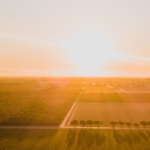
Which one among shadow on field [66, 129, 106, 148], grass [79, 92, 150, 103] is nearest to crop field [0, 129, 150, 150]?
shadow on field [66, 129, 106, 148]

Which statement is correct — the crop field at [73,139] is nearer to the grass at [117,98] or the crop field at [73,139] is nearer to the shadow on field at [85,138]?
the shadow on field at [85,138]

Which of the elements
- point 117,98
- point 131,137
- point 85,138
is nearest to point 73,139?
point 85,138

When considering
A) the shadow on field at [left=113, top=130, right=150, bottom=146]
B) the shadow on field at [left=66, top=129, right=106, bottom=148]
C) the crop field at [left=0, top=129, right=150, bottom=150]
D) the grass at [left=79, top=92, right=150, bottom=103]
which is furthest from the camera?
the grass at [left=79, top=92, right=150, bottom=103]

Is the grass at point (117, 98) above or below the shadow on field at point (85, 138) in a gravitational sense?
above

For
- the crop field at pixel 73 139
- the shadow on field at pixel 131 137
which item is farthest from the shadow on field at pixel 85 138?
the shadow on field at pixel 131 137

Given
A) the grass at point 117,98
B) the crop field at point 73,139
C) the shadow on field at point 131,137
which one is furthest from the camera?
the grass at point 117,98

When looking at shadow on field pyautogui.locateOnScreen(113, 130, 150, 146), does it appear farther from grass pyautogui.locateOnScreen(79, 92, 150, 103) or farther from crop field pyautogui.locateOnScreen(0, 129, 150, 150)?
grass pyautogui.locateOnScreen(79, 92, 150, 103)

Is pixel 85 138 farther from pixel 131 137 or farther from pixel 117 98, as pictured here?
pixel 117 98
